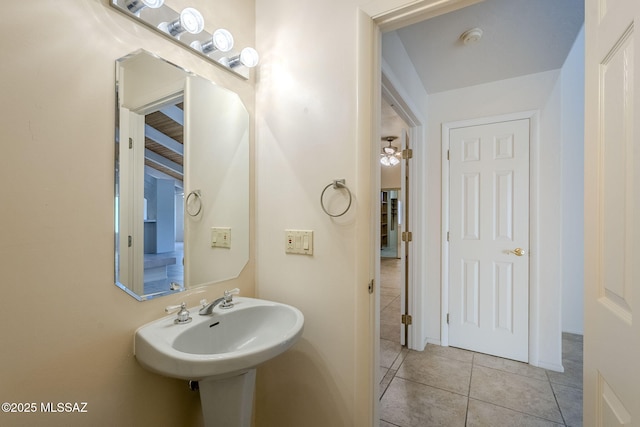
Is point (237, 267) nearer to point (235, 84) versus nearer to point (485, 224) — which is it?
point (235, 84)

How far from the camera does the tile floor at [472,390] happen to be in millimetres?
1675

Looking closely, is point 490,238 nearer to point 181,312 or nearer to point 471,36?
point 471,36

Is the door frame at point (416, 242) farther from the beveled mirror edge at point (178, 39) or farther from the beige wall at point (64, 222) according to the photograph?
the beige wall at point (64, 222)

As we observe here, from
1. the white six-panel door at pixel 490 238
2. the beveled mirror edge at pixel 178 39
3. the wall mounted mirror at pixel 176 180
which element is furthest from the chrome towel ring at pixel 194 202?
the white six-panel door at pixel 490 238

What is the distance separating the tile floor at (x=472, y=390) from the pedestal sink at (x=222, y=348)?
110 centimetres

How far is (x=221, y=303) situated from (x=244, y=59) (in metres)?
1.17

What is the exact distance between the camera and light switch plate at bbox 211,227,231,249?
1294 millimetres

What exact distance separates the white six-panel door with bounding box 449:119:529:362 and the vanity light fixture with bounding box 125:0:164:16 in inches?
97.3

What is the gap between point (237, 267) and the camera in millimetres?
1364

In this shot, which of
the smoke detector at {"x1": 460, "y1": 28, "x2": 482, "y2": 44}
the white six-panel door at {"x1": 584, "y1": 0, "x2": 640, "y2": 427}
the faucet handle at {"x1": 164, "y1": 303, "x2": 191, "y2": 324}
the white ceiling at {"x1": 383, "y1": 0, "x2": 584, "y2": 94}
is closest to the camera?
the white six-panel door at {"x1": 584, "y1": 0, "x2": 640, "y2": 427}

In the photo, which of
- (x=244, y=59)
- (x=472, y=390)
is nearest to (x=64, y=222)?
(x=244, y=59)

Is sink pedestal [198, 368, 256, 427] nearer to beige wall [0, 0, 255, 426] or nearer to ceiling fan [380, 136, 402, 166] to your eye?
beige wall [0, 0, 255, 426]

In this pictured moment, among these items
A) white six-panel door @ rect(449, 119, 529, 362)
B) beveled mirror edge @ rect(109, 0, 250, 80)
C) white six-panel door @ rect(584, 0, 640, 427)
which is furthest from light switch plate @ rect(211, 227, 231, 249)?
white six-panel door @ rect(449, 119, 529, 362)

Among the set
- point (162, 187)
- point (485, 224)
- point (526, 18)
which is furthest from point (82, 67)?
point (485, 224)
